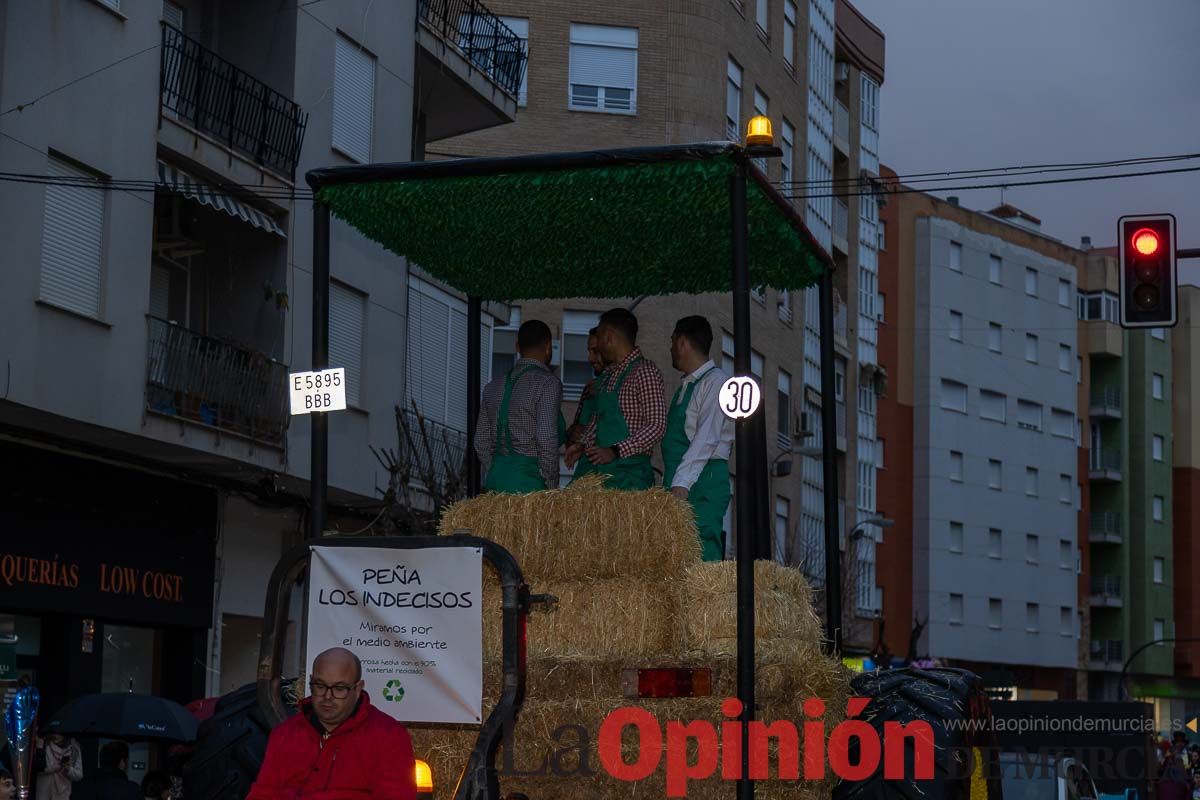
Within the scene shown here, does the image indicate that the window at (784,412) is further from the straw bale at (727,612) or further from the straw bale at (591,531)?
the straw bale at (727,612)

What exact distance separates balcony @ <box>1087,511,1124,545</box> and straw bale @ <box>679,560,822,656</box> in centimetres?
8062

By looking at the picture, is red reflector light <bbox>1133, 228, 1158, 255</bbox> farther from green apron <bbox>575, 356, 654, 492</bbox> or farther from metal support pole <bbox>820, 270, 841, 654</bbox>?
green apron <bbox>575, 356, 654, 492</bbox>

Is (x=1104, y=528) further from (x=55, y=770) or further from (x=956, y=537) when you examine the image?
(x=55, y=770)

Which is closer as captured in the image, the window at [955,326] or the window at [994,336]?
the window at [955,326]

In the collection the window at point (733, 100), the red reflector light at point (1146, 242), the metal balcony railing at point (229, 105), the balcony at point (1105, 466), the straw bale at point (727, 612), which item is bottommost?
the straw bale at point (727, 612)

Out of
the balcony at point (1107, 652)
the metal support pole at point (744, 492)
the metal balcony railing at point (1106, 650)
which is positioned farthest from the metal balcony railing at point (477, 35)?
the metal balcony railing at point (1106, 650)

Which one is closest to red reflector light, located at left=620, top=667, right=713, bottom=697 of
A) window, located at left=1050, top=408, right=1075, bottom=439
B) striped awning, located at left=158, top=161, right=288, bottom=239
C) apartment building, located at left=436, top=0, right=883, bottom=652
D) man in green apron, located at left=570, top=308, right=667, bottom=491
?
man in green apron, located at left=570, top=308, right=667, bottom=491

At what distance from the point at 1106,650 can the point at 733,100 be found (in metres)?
48.3

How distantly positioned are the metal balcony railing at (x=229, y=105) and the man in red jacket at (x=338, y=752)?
17913mm

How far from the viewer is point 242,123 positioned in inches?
1012

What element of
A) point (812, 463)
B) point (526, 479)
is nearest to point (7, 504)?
point (526, 479)

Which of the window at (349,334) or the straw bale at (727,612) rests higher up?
the window at (349,334)

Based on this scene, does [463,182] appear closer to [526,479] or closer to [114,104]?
[526,479]

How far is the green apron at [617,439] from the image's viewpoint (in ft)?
33.0
